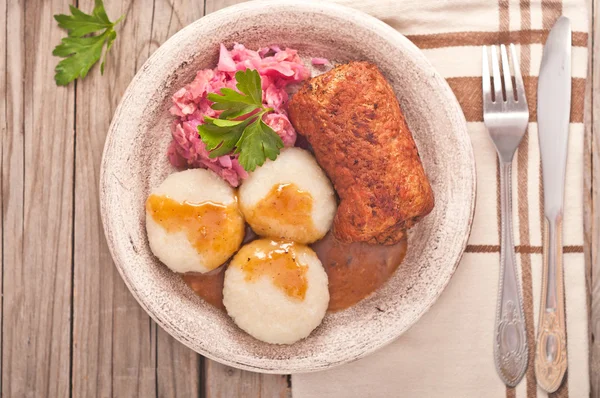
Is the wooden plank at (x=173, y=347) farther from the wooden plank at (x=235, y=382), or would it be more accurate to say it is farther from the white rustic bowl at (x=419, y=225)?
the white rustic bowl at (x=419, y=225)

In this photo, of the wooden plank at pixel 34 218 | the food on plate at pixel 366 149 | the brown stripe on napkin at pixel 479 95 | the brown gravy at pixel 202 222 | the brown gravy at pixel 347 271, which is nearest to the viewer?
the food on plate at pixel 366 149

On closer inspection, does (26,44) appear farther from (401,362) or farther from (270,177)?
(401,362)

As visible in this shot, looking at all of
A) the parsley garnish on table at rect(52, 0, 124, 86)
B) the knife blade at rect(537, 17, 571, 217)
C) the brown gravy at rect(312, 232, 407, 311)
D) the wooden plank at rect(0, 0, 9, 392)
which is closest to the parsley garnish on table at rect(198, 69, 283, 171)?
the brown gravy at rect(312, 232, 407, 311)

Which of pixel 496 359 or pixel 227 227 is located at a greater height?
pixel 227 227

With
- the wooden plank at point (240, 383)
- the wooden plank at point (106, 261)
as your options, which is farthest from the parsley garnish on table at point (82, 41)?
the wooden plank at point (240, 383)

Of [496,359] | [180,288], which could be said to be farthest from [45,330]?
[496,359]

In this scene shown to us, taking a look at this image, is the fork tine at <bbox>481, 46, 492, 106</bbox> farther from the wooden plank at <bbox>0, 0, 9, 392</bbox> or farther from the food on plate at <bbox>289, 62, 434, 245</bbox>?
the wooden plank at <bbox>0, 0, 9, 392</bbox>
